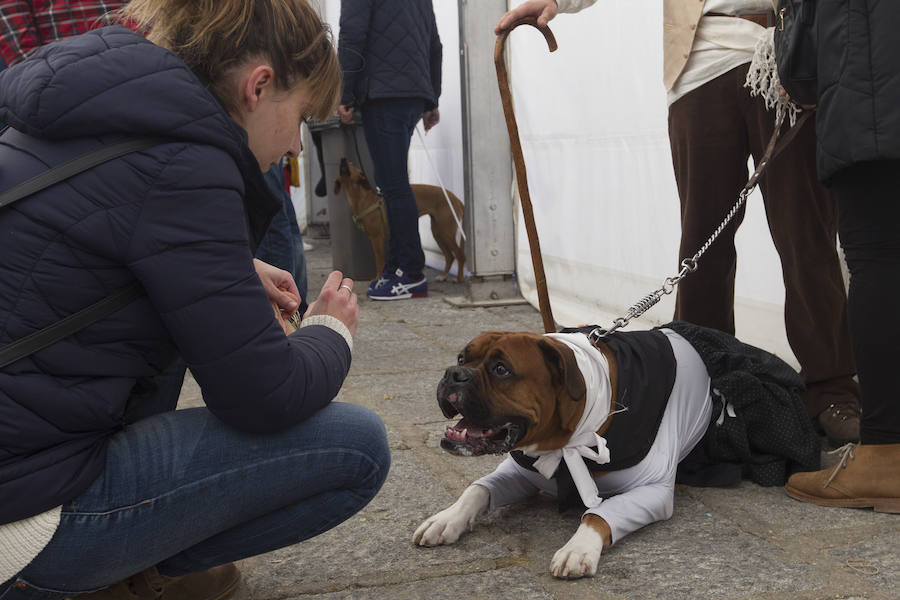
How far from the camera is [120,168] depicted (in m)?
1.47

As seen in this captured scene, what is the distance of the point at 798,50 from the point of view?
7.90 ft

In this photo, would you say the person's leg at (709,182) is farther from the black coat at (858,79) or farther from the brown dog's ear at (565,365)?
the brown dog's ear at (565,365)

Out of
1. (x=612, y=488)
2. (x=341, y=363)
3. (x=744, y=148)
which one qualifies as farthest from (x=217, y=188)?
(x=744, y=148)

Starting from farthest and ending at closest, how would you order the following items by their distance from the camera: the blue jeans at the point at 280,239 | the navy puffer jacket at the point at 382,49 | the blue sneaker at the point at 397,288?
1. the blue sneaker at the point at 397,288
2. the navy puffer jacket at the point at 382,49
3. the blue jeans at the point at 280,239

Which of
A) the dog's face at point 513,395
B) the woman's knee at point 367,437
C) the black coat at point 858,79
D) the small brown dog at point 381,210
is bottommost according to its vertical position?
the small brown dog at point 381,210

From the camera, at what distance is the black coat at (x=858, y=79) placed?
Result: 2168 millimetres

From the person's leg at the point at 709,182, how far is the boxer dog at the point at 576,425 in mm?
576

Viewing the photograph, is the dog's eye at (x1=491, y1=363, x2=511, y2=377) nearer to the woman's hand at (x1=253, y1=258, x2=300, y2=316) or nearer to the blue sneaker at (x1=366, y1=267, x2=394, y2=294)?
the woman's hand at (x1=253, y1=258, x2=300, y2=316)

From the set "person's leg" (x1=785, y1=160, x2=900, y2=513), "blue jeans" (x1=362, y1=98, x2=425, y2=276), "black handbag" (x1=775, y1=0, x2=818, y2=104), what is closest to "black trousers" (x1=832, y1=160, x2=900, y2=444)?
"person's leg" (x1=785, y1=160, x2=900, y2=513)

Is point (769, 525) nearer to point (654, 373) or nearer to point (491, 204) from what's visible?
point (654, 373)

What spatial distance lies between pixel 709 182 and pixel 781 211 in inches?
9.4

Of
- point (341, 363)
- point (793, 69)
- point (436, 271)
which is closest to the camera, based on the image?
point (341, 363)

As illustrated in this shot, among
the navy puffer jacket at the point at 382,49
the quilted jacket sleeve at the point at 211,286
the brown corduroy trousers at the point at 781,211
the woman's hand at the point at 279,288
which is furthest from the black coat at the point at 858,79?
the navy puffer jacket at the point at 382,49

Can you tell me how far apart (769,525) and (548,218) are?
11.0 feet
